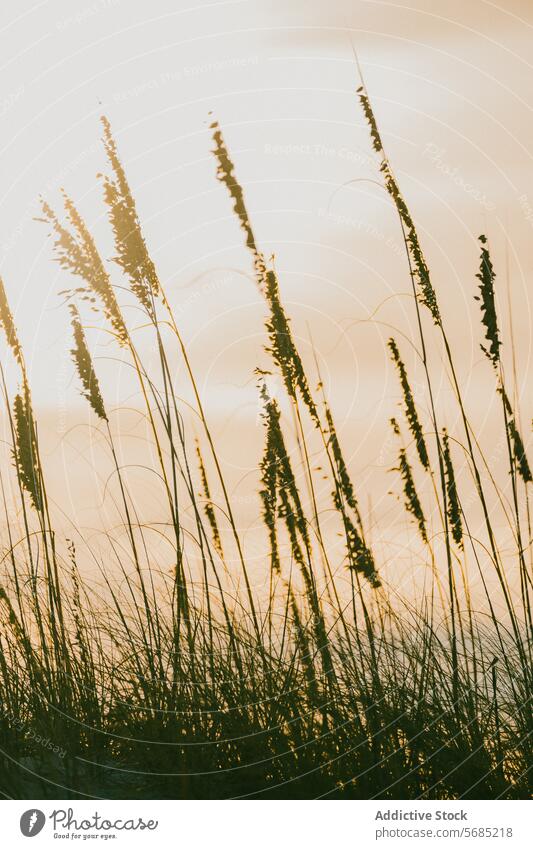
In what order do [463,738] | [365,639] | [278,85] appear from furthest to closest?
1. [278,85]
2. [365,639]
3. [463,738]

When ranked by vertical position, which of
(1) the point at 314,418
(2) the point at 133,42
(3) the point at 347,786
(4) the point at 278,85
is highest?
(2) the point at 133,42

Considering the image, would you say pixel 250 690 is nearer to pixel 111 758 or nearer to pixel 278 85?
pixel 111 758

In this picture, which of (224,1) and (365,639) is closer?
(365,639)

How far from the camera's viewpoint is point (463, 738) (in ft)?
7.88

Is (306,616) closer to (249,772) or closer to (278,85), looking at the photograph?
(249,772)

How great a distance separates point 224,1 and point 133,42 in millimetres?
336

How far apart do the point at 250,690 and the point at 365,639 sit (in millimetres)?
369

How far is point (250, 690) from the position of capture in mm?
2447

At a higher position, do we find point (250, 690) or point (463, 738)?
point (250, 690)

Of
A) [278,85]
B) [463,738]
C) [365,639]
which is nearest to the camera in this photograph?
[463,738]

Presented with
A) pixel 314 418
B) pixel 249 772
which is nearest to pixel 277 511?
pixel 314 418

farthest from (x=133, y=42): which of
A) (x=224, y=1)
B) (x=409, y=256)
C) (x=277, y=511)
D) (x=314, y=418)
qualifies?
(x=277, y=511)

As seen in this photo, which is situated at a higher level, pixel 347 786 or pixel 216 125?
pixel 216 125
